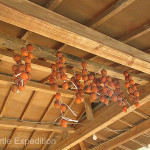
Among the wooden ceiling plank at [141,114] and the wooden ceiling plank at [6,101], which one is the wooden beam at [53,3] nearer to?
the wooden ceiling plank at [6,101]

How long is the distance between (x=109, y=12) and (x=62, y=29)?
27.0 inches

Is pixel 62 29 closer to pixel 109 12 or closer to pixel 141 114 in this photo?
pixel 109 12

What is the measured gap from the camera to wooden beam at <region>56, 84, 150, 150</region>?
3988 millimetres

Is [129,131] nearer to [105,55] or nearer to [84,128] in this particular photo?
[84,128]

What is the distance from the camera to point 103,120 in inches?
183

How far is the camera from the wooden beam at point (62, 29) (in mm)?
1770

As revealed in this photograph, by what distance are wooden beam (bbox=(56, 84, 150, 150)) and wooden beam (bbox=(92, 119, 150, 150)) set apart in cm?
141

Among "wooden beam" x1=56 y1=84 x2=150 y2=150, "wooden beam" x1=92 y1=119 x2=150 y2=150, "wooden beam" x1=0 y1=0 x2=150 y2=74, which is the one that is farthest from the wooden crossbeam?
"wooden beam" x1=0 y1=0 x2=150 y2=74

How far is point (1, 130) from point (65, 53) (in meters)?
3.88

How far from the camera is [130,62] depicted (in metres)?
2.65

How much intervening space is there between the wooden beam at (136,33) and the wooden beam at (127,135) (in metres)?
3.34

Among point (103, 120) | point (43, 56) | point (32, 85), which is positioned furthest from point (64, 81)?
point (103, 120)

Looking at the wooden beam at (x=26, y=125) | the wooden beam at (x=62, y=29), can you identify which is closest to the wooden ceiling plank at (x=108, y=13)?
the wooden beam at (x=62, y=29)

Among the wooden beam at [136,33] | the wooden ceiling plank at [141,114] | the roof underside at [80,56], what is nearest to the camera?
the roof underside at [80,56]
